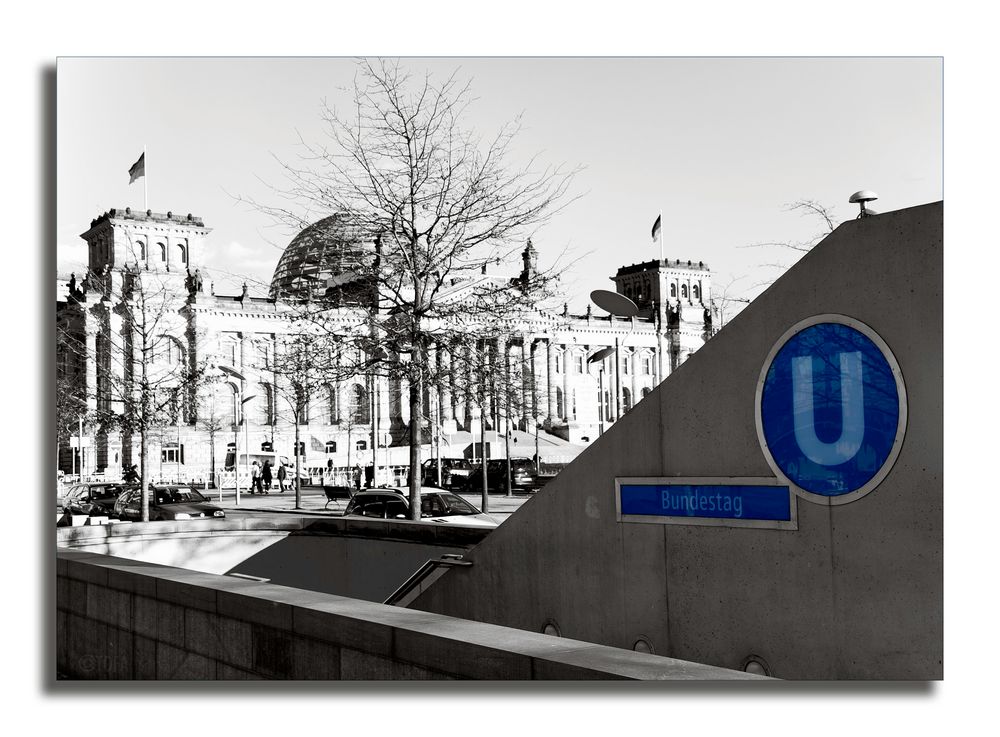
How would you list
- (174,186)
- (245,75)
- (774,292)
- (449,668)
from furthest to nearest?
(174,186)
(245,75)
(774,292)
(449,668)

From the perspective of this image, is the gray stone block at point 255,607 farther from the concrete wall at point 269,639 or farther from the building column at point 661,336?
the building column at point 661,336

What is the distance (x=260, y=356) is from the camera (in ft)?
258

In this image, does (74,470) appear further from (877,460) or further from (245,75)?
(877,460)

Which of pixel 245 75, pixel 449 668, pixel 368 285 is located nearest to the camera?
pixel 449 668

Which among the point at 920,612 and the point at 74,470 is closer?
the point at 920,612

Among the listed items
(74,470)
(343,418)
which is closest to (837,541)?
(74,470)

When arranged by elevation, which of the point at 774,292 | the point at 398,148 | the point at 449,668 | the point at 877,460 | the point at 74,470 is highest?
the point at 398,148

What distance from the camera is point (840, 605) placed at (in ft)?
21.2

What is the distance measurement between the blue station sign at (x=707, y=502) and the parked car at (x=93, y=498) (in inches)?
878

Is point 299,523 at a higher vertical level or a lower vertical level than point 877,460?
lower

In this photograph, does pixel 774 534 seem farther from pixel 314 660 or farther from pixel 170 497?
pixel 170 497

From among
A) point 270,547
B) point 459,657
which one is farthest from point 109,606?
point 270,547

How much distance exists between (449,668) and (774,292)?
293 centimetres

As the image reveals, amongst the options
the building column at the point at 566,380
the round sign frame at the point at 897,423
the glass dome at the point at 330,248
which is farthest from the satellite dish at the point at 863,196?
the building column at the point at 566,380
